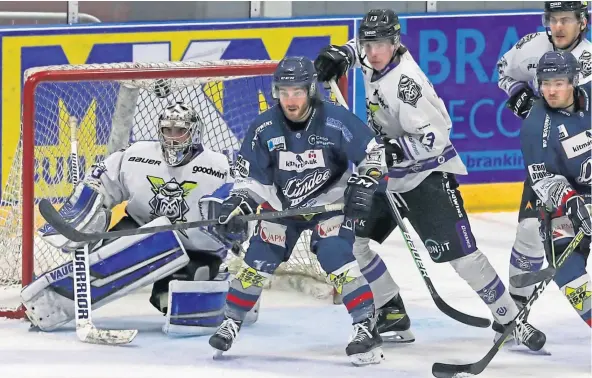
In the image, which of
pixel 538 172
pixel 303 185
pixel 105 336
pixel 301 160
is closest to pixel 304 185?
pixel 303 185

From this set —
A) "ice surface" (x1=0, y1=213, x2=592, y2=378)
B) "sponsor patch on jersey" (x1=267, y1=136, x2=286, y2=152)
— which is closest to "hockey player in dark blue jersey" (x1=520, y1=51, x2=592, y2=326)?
"ice surface" (x1=0, y1=213, x2=592, y2=378)

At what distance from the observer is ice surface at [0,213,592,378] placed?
5.02 metres

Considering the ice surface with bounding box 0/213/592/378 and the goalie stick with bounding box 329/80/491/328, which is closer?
the ice surface with bounding box 0/213/592/378

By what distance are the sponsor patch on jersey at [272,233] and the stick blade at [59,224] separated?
70cm

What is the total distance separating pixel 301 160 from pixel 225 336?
2.17 feet

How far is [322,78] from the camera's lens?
539cm

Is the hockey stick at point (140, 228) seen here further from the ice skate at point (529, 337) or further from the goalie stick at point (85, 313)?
the ice skate at point (529, 337)

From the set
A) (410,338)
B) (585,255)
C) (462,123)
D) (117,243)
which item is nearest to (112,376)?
(117,243)

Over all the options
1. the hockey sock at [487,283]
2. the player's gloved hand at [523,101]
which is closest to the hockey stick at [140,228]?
the hockey sock at [487,283]

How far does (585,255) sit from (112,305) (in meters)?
1.97

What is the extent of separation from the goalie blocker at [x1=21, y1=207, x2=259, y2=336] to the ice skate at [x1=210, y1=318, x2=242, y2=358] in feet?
1.12

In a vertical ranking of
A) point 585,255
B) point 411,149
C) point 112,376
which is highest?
point 411,149

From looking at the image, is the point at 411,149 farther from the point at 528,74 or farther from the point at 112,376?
the point at 112,376

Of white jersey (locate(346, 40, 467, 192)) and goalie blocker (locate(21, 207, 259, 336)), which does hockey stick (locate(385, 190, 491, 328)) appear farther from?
goalie blocker (locate(21, 207, 259, 336))
